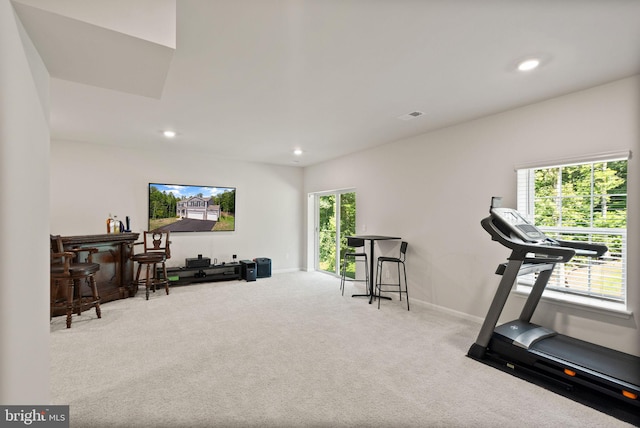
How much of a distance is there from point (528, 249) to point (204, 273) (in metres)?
5.30

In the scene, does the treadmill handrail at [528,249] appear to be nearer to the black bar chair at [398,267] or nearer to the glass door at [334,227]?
the black bar chair at [398,267]

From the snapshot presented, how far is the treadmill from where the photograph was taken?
82.3 inches

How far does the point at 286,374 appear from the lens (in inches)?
96.7

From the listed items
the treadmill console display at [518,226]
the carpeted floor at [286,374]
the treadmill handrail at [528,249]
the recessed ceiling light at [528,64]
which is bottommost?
the carpeted floor at [286,374]

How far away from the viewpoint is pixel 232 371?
250 cm

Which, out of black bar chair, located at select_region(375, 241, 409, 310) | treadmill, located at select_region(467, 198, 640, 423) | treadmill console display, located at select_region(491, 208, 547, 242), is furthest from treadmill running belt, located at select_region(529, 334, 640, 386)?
black bar chair, located at select_region(375, 241, 409, 310)

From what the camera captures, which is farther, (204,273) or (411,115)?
(204,273)

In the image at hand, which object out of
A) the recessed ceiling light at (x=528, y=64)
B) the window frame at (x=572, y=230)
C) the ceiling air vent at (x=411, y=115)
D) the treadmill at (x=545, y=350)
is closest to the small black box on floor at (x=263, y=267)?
the ceiling air vent at (x=411, y=115)

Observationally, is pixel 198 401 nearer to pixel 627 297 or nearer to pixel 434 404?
pixel 434 404

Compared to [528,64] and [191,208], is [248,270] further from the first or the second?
[528,64]

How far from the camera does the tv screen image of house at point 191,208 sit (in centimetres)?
560

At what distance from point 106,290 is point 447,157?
5.28m

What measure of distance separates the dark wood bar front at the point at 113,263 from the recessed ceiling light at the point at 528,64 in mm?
5336

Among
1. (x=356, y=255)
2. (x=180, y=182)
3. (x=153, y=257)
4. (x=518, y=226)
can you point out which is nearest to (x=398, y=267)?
(x=356, y=255)
